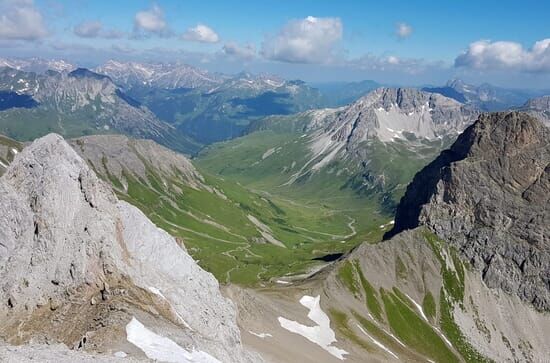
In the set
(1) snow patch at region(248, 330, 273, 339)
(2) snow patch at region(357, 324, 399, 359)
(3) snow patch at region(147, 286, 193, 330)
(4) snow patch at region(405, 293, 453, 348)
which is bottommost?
(4) snow patch at region(405, 293, 453, 348)

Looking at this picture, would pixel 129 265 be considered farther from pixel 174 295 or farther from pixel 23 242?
pixel 23 242

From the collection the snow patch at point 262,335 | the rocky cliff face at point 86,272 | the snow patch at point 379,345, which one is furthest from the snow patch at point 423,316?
the rocky cliff face at point 86,272

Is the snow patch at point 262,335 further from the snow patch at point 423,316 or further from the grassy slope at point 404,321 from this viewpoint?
the snow patch at point 423,316

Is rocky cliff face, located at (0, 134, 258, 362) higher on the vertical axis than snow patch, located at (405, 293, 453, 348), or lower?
higher

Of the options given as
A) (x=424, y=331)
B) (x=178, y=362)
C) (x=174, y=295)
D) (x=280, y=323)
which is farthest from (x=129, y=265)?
(x=424, y=331)

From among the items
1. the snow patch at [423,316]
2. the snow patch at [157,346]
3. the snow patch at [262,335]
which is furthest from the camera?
the snow patch at [423,316]

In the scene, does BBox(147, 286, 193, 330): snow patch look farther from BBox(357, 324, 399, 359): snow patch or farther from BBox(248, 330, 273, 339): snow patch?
BBox(357, 324, 399, 359): snow patch

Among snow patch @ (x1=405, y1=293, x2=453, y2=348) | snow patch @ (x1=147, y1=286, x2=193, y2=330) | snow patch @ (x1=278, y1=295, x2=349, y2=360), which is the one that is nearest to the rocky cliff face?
snow patch @ (x1=147, y1=286, x2=193, y2=330)
